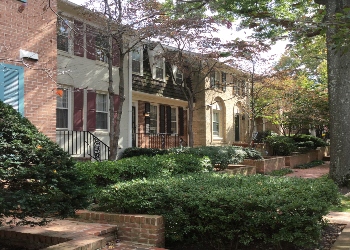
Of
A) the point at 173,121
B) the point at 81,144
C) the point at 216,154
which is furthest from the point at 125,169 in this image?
the point at 173,121

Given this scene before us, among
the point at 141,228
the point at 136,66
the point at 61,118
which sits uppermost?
the point at 136,66

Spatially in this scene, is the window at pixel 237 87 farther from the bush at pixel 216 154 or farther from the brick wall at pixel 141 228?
the brick wall at pixel 141 228

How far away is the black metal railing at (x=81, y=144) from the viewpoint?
12977mm

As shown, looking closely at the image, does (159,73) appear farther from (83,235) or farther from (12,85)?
(83,235)

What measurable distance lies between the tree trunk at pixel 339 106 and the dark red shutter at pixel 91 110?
8.59 m

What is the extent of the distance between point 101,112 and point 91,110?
2.87 ft

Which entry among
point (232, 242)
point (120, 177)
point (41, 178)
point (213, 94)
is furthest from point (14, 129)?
point (213, 94)

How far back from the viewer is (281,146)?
19688mm

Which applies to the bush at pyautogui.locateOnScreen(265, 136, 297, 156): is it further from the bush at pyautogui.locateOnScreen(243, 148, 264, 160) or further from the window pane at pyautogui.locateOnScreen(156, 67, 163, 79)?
the window pane at pyautogui.locateOnScreen(156, 67, 163, 79)

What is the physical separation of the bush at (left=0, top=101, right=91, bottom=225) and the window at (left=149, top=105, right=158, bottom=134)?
15.0 meters

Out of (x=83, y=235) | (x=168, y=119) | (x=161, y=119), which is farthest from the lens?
(x=168, y=119)

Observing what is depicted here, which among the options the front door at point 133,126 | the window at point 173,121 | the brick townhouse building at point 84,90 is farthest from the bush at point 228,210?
the window at point 173,121

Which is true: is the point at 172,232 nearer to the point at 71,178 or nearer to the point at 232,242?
the point at 232,242

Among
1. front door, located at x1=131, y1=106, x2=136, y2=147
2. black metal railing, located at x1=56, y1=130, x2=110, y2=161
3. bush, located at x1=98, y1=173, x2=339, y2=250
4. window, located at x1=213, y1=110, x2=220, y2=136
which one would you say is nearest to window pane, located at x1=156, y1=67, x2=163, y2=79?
front door, located at x1=131, y1=106, x2=136, y2=147
